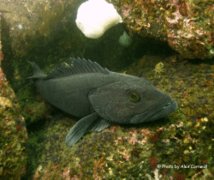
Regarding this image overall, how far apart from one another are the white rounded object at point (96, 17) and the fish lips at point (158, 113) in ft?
6.73

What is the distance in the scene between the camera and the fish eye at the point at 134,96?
388cm

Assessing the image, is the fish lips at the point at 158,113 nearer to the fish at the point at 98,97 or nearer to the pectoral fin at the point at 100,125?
the fish at the point at 98,97

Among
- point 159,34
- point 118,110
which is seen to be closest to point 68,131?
point 118,110

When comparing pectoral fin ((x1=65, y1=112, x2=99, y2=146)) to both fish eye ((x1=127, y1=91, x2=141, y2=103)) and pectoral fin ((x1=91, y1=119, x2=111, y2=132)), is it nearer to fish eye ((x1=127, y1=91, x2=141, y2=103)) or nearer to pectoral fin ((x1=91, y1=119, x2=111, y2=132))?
pectoral fin ((x1=91, y1=119, x2=111, y2=132))

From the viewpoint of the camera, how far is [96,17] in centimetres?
528

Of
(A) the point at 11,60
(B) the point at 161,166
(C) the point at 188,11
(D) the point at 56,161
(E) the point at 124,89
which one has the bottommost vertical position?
(B) the point at 161,166

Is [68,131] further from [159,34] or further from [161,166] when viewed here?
[159,34]

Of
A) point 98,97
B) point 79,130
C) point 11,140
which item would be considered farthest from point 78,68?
point 11,140

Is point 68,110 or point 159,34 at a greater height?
point 159,34

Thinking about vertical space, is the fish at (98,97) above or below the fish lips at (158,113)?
above

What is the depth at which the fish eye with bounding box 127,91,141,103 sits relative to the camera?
388 cm

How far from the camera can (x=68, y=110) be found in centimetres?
473

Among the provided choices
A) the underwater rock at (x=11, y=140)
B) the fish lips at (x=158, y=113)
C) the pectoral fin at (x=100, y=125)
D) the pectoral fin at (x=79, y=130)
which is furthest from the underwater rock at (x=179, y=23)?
the underwater rock at (x=11, y=140)

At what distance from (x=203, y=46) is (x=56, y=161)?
2509 mm
